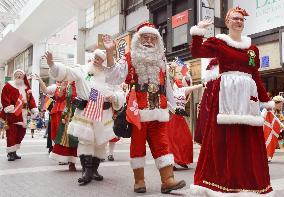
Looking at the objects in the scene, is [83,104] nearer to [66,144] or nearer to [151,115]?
[66,144]

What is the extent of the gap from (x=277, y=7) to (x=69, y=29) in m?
35.0

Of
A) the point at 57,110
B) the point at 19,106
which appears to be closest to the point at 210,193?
the point at 57,110

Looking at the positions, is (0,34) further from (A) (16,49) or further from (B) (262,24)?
(B) (262,24)

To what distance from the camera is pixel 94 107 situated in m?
4.89

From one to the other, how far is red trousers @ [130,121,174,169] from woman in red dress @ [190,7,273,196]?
75 cm

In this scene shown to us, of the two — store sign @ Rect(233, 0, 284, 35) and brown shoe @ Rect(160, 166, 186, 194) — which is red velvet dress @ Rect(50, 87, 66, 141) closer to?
brown shoe @ Rect(160, 166, 186, 194)

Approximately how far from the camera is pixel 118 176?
5328 mm

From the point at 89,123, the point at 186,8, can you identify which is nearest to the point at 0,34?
the point at 186,8

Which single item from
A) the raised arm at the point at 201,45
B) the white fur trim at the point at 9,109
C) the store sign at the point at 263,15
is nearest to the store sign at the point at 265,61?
the store sign at the point at 263,15

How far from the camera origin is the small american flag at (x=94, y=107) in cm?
487

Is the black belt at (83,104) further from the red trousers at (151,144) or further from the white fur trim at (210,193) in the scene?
the white fur trim at (210,193)

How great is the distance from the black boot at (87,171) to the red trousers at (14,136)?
126 inches

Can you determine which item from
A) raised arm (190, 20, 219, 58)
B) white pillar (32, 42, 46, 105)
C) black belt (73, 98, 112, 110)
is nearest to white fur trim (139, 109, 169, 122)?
raised arm (190, 20, 219, 58)

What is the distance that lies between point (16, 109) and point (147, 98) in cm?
431
